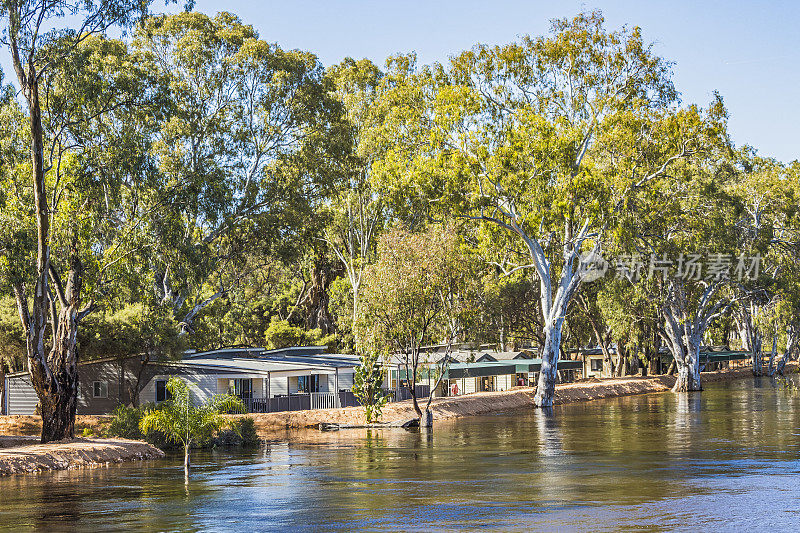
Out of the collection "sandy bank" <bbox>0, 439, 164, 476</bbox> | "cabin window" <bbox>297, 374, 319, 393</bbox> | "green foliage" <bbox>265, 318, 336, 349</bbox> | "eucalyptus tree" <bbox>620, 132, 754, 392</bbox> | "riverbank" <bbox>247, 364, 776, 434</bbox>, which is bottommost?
"riverbank" <bbox>247, 364, 776, 434</bbox>

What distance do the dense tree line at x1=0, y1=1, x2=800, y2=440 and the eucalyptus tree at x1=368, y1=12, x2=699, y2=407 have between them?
0.17 m

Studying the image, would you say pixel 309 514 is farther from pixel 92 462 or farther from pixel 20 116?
pixel 20 116

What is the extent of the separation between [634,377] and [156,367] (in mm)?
52111

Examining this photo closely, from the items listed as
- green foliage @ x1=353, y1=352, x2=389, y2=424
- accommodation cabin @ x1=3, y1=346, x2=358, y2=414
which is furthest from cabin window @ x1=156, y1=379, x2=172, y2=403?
green foliage @ x1=353, y1=352, x2=389, y2=424

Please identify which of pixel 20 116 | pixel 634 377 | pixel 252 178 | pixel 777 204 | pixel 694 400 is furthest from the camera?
pixel 634 377

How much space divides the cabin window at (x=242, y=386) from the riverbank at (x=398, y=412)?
2.22m

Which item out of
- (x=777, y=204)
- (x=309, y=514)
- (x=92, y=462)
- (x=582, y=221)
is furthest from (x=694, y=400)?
(x=309, y=514)

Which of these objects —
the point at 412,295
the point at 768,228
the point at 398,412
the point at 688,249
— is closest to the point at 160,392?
the point at 398,412

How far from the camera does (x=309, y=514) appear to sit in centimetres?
2091

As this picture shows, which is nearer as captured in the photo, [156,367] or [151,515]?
[151,515]

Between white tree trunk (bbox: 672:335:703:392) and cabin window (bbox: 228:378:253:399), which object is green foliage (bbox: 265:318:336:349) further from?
white tree trunk (bbox: 672:335:703:392)

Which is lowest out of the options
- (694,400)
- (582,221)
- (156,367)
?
(694,400)

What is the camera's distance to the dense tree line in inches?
1407

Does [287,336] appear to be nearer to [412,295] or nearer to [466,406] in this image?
[466,406]
